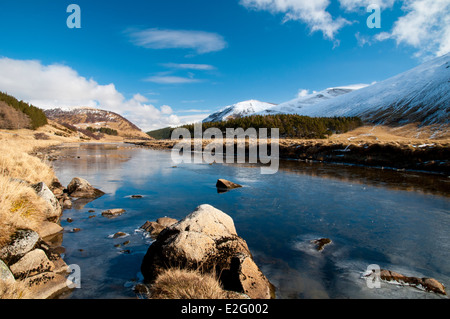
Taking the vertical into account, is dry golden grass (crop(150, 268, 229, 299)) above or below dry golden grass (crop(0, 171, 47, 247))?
below

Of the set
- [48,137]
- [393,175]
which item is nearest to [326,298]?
[393,175]

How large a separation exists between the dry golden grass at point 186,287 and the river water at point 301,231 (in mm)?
1544

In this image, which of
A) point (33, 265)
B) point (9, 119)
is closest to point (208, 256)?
point (33, 265)

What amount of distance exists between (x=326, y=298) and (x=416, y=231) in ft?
26.3

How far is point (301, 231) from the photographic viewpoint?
11.8 meters

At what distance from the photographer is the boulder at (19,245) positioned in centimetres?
682

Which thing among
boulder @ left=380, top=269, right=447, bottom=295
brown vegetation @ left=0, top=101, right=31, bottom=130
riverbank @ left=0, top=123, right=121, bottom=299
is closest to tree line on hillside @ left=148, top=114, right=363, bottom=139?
brown vegetation @ left=0, top=101, right=31, bottom=130

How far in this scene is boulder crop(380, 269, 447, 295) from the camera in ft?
23.2

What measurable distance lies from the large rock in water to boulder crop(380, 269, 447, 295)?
3837 millimetres

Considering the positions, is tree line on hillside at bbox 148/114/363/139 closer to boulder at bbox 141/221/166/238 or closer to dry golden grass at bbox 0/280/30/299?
boulder at bbox 141/221/166/238

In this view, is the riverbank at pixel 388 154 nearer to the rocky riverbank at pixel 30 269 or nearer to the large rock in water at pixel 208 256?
the large rock in water at pixel 208 256

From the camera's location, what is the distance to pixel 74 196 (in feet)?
56.9
